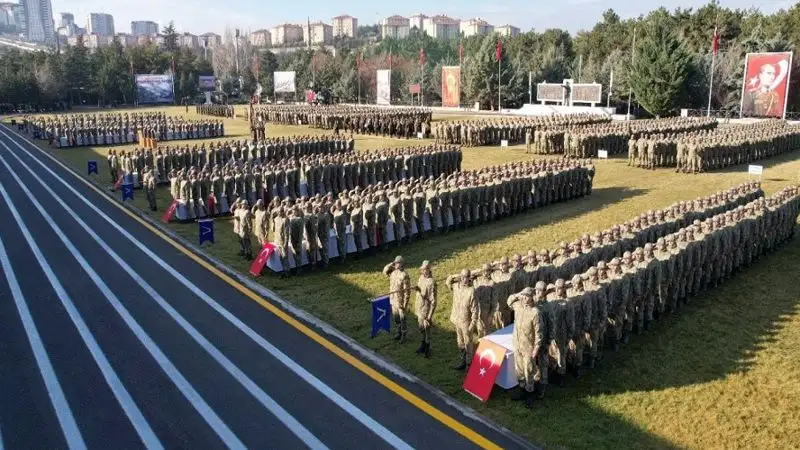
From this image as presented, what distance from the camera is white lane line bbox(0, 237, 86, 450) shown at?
679 centimetres

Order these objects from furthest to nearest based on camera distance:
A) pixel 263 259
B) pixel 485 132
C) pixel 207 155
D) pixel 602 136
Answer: pixel 485 132 → pixel 602 136 → pixel 207 155 → pixel 263 259

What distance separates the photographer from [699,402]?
755 centimetres

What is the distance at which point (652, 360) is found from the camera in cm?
870

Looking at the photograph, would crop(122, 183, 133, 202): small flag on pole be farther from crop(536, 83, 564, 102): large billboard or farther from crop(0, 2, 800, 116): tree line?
crop(0, 2, 800, 116): tree line

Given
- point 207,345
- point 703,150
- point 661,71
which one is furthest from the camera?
point 661,71

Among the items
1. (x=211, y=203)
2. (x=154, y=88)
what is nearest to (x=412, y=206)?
(x=211, y=203)

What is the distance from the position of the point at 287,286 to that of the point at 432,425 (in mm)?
5585

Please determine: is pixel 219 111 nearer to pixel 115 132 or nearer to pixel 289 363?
pixel 115 132

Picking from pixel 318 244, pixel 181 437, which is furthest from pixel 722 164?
pixel 181 437

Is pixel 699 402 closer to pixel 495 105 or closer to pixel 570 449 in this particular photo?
pixel 570 449

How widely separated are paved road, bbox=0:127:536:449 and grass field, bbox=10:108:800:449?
790 millimetres

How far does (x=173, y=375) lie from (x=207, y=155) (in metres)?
17.1

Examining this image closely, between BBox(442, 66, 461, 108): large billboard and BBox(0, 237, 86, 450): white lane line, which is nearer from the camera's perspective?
BBox(0, 237, 86, 450): white lane line

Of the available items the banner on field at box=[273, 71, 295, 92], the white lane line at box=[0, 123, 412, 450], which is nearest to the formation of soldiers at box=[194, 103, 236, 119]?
the banner on field at box=[273, 71, 295, 92]
